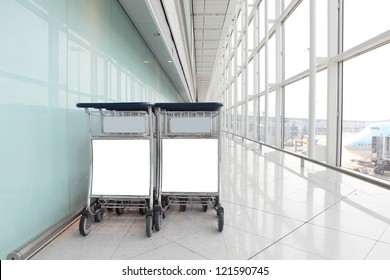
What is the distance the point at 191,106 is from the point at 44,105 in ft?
3.79

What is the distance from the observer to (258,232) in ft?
6.18

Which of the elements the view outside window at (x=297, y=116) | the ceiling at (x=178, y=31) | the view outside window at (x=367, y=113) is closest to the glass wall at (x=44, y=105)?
the ceiling at (x=178, y=31)

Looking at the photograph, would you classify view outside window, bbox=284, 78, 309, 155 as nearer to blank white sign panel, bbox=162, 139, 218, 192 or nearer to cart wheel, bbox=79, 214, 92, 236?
blank white sign panel, bbox=162, 139, 218, 192

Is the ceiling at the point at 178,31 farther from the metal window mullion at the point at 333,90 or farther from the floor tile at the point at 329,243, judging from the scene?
the floor tile at the point at 329,243

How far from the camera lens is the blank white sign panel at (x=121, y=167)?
1975 mm

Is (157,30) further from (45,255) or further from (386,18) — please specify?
(45,255)

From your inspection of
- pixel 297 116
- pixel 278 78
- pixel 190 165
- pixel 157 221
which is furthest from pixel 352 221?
pixel 278 78

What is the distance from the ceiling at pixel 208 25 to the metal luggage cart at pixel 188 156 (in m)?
10.3

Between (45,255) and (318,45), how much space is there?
17.2 feet

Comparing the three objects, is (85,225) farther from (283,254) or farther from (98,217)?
(283,254)

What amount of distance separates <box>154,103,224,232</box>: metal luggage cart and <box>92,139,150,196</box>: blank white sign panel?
166mm

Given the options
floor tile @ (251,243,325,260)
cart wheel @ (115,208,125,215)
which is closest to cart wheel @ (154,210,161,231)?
cart wheel @ (115,208,125,215)

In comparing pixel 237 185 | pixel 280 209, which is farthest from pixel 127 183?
pixel 237 185

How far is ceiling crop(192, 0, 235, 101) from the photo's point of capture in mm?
10828
